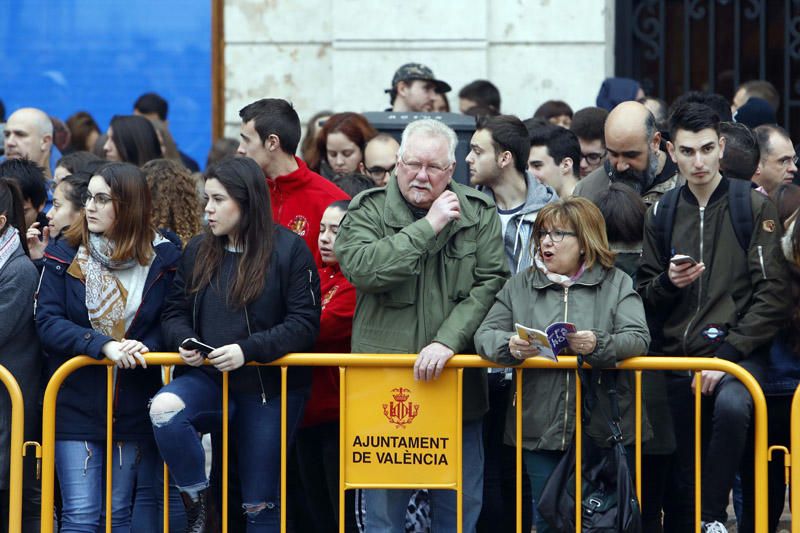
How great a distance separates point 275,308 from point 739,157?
2518 mm

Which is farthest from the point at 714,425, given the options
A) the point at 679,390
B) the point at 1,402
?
the point at 1,402

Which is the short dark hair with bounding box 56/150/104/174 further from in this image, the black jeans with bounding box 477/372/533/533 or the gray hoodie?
the black jeans with bounding box 477/372/533/533

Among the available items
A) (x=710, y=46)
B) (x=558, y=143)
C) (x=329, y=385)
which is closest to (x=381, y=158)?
(x=558, y=143)

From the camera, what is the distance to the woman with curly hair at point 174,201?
24.4 ft

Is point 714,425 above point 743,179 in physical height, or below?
below

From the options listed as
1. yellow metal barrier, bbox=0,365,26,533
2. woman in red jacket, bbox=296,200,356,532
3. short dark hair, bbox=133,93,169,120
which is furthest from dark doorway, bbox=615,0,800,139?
yellow metal barrier, bbox=0,365,26,533

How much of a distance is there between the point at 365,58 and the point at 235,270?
17.2 feet

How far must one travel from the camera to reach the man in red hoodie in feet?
23.6

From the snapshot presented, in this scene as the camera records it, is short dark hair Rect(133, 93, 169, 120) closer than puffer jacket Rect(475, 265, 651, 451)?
No

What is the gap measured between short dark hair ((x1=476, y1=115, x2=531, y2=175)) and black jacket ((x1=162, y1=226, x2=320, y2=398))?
1285mm

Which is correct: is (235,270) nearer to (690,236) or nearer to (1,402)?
(1,402)

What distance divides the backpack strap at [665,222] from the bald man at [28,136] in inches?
167

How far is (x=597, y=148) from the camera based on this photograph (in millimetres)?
8766

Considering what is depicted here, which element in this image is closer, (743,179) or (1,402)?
(1,402)
